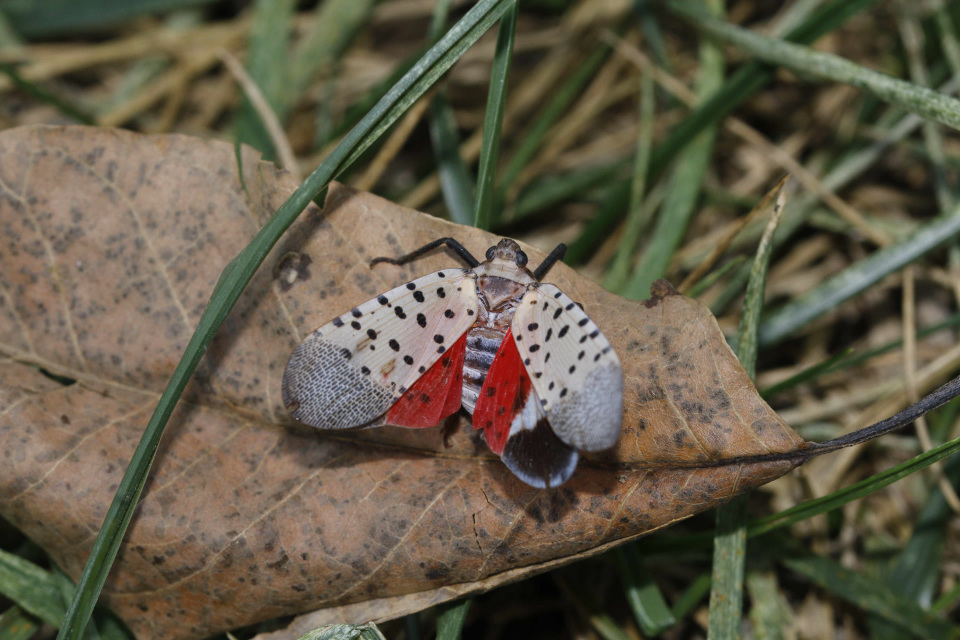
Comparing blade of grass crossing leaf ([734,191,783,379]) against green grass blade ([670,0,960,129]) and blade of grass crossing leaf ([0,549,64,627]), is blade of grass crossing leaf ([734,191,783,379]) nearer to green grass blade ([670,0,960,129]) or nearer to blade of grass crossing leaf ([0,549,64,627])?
green grass blade ([670,0,960,129])

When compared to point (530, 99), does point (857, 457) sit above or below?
below

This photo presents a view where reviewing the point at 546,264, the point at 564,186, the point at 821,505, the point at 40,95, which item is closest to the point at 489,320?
the point at 546,264

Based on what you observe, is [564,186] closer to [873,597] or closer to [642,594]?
[642,594]

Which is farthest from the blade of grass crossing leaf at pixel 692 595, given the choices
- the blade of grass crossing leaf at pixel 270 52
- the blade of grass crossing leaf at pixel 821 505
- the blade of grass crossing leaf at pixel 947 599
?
the blade of grass crossing leaf at pixel 270 52

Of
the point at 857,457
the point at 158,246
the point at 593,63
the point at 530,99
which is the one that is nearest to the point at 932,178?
the point at 857,457

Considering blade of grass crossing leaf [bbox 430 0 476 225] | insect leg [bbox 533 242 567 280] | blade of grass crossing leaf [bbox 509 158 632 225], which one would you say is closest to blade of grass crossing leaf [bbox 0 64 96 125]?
blade of grass crossing leaf [bbox 430 0 476 225]

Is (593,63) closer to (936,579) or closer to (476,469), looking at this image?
(476,469)

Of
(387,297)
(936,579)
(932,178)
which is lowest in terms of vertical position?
(936,579)

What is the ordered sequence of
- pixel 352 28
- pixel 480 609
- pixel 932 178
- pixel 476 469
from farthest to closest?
pixel 352 28, pixel 932 178, pixel 480 609, pixel 476 469
